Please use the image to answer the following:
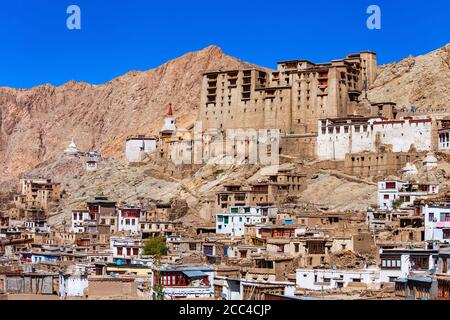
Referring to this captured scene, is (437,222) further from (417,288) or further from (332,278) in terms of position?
(417,288)

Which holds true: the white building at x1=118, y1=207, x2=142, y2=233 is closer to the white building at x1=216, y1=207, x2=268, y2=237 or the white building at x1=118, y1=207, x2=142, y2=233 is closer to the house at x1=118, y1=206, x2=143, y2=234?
the house at x1=118, y1=206, x2=143, y2=234

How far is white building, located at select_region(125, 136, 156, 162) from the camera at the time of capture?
289 ft

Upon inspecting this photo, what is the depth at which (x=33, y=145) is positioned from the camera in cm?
16688

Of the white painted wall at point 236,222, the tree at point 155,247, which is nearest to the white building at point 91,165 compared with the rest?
the white painted wall at point 236,222

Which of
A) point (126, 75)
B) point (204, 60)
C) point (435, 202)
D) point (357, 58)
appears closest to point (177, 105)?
point (204, 60)

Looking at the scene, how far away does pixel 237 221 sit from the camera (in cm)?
5672

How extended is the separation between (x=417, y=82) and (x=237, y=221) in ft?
118

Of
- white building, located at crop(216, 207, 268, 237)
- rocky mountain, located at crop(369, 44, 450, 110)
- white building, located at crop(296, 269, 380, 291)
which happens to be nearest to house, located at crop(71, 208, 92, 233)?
white building, located at crop(216, 207, 268, 237)

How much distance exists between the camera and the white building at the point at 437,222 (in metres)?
43.3

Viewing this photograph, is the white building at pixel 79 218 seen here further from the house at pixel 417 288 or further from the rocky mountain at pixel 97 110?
the rocky mountain at pixel 97 110

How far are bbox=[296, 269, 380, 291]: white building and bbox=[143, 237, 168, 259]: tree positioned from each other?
408 inches

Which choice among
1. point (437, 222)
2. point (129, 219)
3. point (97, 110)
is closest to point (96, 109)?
point (97, 110)

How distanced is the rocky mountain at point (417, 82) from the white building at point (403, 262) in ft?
155
